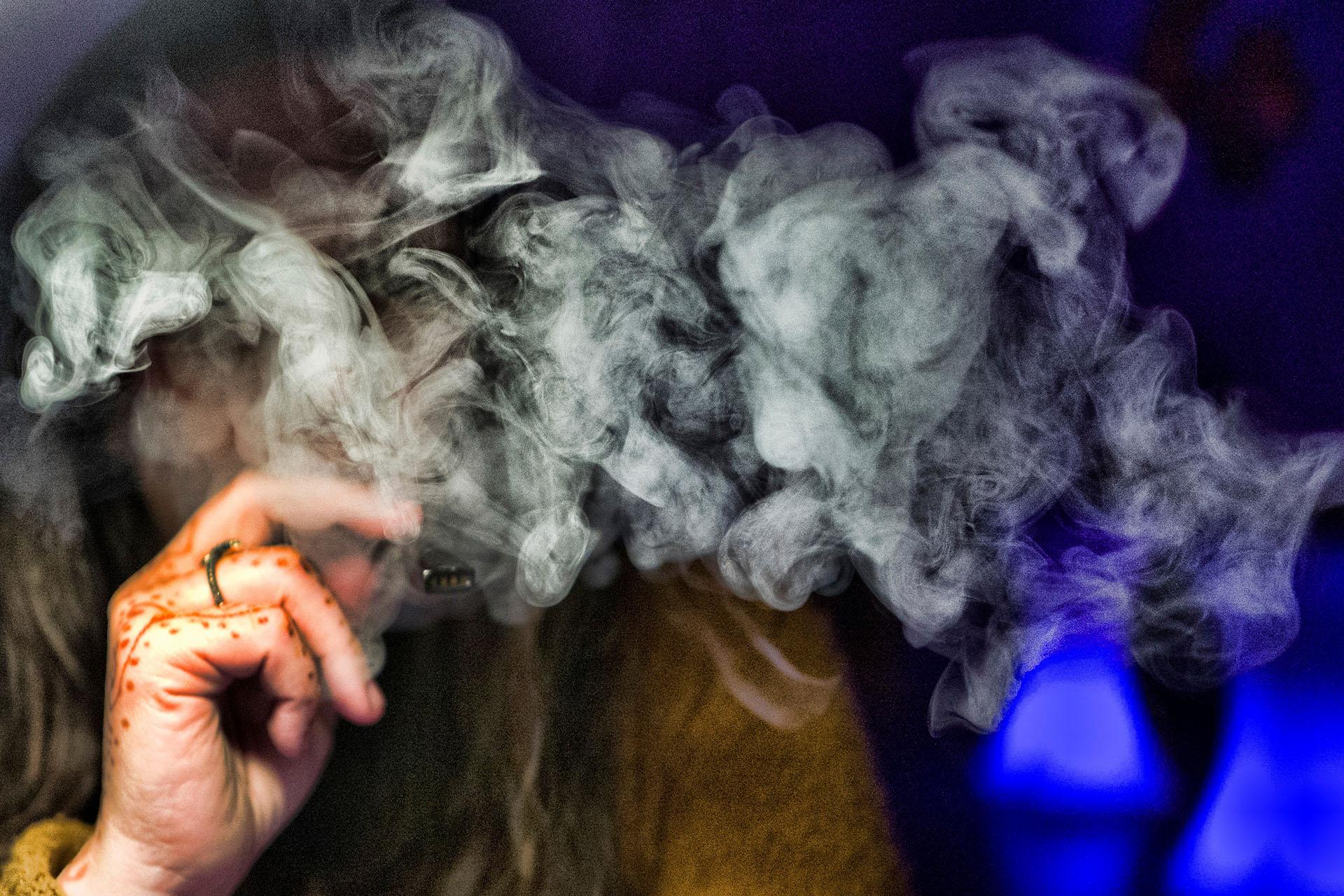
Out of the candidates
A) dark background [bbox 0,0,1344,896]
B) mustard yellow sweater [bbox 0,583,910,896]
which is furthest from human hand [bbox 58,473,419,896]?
dark background [bbox 0,0,1344,896]

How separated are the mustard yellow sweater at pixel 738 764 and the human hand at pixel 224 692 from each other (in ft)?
0.38

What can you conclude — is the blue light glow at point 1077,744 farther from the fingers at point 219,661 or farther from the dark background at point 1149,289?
the fingers at point 219,661

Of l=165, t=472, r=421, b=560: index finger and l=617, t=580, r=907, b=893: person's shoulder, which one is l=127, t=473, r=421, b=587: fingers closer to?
l=165, t=472, r=421, b=560: index finger

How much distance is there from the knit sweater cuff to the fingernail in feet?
0.83

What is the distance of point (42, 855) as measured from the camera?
2.14ft

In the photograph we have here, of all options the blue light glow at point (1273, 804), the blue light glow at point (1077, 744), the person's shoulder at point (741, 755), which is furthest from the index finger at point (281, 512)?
the blue light glow at point (1273, 804)

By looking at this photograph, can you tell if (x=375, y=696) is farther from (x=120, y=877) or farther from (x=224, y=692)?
(x=120, y=877)

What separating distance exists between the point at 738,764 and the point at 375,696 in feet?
0.98

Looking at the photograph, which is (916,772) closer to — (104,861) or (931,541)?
(931,541)

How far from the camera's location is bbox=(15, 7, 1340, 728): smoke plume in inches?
27.0

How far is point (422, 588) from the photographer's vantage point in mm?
690

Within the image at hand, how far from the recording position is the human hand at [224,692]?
60 cm

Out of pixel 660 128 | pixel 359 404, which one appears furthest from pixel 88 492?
pixel 660 128

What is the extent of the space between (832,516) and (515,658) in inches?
12.3
